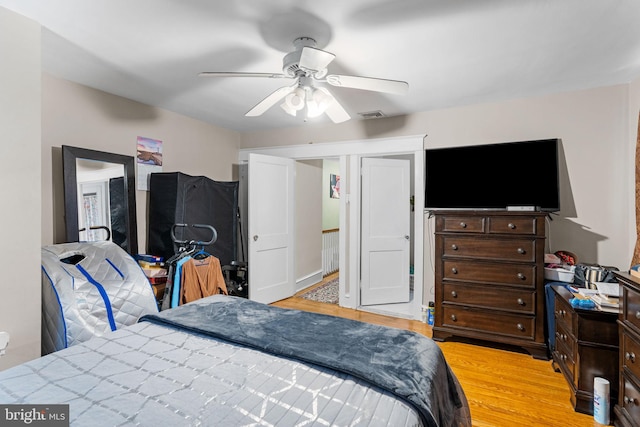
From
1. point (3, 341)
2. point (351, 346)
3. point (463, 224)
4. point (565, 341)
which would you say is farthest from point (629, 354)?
point (3, 341)

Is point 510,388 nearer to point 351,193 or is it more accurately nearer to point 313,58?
point 351,193

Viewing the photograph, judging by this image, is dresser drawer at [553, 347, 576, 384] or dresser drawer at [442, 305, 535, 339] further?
dresser drawer at [442, 305, 535, 339]

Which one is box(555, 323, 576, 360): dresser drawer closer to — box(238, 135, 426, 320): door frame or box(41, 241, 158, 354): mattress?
box(238, 135, 426, 320): door frame

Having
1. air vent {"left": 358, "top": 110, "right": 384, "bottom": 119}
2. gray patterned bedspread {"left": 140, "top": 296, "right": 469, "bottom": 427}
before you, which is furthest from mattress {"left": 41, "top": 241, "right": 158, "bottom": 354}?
air vent {"left": 358, "top": 110, "right": 384, "bottom": 119}

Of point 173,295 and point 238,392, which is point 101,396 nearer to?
→ point 238,392

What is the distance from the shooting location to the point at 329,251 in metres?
5.76

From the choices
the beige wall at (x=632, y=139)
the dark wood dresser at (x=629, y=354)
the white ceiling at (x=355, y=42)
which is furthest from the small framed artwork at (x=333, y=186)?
the dark wood dresser at (x=629, y=354)

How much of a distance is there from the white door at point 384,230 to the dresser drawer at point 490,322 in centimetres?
115

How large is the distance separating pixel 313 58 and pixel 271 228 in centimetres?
270

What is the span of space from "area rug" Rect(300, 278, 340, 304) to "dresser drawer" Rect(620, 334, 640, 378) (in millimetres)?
2900

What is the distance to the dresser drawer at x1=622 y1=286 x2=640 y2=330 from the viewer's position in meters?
1.64

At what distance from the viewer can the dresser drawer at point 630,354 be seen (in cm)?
163

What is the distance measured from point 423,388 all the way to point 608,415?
5.27 ft

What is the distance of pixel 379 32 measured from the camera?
1921 mm
